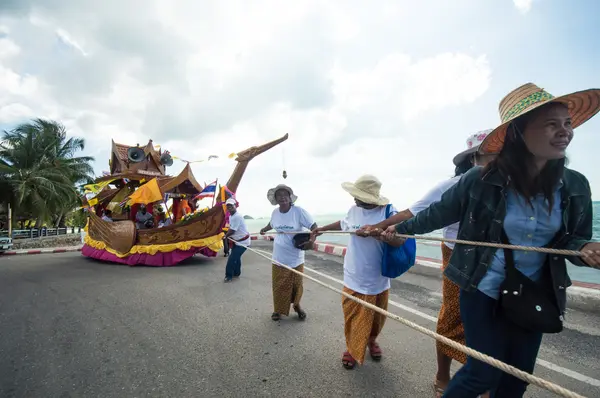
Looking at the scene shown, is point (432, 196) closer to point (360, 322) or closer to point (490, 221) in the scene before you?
point (490, 221)

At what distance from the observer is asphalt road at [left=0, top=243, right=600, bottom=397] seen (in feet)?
7.53

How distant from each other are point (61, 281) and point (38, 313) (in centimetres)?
238

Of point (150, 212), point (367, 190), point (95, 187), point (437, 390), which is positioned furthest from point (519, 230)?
point (95, 187)

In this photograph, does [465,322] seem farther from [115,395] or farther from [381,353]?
[115,395]

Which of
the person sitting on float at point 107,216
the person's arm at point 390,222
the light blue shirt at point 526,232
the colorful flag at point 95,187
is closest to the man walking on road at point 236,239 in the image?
the person's arm at point 390,222

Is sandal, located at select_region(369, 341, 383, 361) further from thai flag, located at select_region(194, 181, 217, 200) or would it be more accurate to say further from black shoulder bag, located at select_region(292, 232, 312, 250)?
thai flag, located at select_region(194, 181, 217, 200)

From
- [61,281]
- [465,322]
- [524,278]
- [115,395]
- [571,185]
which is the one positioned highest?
[571,185]

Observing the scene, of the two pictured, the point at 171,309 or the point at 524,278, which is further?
the point at 171,309

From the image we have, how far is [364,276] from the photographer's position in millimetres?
2621

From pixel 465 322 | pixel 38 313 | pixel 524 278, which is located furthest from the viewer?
pixel 38 313

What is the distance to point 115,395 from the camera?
2189 millimetres

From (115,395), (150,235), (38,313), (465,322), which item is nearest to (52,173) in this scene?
(150,235)

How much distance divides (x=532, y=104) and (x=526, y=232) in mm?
619

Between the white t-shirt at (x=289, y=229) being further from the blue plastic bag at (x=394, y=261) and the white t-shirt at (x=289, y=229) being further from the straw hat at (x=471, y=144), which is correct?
the straw hat at (x=471, y=144)
